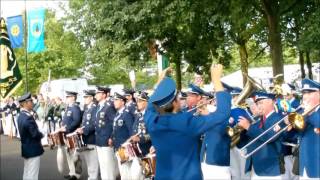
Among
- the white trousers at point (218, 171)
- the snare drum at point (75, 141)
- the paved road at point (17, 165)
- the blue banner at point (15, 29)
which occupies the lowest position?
the paved road at point (17, 165)

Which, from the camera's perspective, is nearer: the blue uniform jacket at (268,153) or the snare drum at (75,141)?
the blue uniform jacket at (268,153)

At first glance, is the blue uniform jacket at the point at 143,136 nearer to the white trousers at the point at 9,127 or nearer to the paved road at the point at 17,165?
the paved road at the point at 17,165

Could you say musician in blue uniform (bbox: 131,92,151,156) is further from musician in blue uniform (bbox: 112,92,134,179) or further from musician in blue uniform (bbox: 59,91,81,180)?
musician in blue uniform (bbox: 59,91,81,180)

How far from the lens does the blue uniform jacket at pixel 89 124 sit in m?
12.2

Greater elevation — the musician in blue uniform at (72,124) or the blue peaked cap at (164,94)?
the blue peaked cap at (164,94)

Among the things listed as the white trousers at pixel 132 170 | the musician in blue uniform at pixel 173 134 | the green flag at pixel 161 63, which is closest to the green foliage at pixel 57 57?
the green flag at pixel 161 63

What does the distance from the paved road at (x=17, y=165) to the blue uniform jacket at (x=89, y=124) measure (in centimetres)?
151

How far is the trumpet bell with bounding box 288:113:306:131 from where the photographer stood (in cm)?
683

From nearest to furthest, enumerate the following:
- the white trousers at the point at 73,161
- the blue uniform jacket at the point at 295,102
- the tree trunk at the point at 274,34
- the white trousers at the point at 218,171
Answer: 1. the white trousers at the point at 218,171
2. the blue uniform jacket at the point at 295,102
3. the white trousers at the point at 73,161
4. the tree trunk at the point at 274,34

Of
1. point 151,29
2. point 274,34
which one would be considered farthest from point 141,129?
point 151,29

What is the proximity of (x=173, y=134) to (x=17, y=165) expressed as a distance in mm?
11344

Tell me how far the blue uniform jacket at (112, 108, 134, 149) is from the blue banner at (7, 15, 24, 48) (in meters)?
9.48

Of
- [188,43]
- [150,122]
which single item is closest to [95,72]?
[188,43]

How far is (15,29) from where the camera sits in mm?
20312
